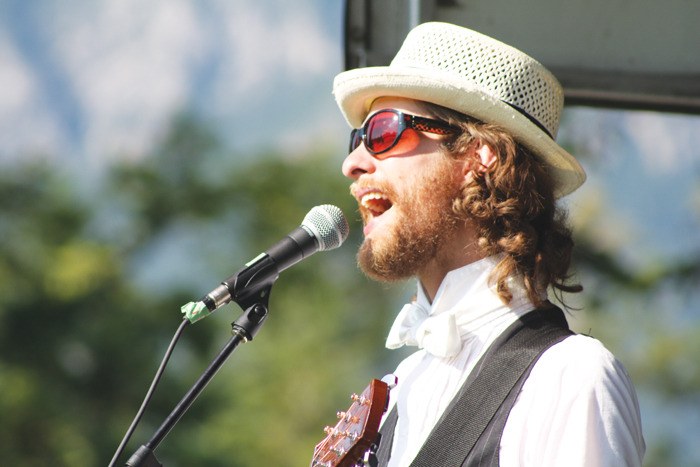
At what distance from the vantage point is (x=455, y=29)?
8.16 feet

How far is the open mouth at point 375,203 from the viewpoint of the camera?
2.48 m

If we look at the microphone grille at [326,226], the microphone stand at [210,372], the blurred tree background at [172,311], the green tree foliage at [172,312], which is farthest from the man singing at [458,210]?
the green tree foliage at [172,312]

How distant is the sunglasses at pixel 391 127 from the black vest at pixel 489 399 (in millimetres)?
515

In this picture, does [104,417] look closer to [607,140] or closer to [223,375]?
[223,375]

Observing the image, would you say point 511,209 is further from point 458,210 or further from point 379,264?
point 379,264

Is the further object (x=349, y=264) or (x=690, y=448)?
(x=349, y=264)

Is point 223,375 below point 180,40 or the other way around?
below

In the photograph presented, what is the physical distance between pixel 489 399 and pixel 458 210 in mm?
509

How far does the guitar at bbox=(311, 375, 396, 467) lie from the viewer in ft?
7.18

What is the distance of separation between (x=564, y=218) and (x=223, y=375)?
6359mm

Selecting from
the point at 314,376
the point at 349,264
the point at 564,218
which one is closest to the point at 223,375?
the point at 314,376

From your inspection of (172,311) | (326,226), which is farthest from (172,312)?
(326,226)

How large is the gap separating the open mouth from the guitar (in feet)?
1.38

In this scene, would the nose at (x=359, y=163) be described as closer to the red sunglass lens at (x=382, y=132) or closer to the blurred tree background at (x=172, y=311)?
the red sunglass lens at (x=382, y=132)
